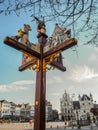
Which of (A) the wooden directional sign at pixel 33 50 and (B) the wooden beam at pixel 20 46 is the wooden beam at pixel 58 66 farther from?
(B) the wooden beam at pixel 20 46

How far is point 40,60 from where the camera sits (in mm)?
7871

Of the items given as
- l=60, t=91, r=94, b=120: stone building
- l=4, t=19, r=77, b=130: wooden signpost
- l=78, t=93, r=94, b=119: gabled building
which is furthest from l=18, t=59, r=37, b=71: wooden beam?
l=78, t=93, r=94, b=119: gabled building

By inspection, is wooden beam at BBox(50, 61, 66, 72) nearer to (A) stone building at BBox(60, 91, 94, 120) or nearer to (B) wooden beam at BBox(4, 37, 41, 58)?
(B) wooden beam at BBox(4, 37, 41, 58)

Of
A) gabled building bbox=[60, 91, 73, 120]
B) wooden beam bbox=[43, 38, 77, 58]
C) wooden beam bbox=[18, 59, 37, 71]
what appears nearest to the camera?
wooden beam bbox=[43, 38, 77, 58]

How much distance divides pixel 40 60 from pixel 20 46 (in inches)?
38.5

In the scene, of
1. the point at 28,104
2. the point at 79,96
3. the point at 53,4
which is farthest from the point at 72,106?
the point at 53,4

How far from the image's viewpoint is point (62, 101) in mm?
72438

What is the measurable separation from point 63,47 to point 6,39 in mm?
2030

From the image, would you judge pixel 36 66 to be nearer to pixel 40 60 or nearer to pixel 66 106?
pixel 40 60

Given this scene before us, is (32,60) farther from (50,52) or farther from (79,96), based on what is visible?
(79,96)

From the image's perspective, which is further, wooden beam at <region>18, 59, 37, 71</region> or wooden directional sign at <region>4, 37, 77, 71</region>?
wooden beam at <region>18, 59, 37, 71</region>

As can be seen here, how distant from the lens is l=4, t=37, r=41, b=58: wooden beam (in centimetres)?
697

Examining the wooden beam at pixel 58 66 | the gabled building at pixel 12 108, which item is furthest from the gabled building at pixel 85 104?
the wooden beam at pixel 58 66

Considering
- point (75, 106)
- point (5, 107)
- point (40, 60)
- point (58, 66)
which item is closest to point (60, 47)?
point (40, 60)
